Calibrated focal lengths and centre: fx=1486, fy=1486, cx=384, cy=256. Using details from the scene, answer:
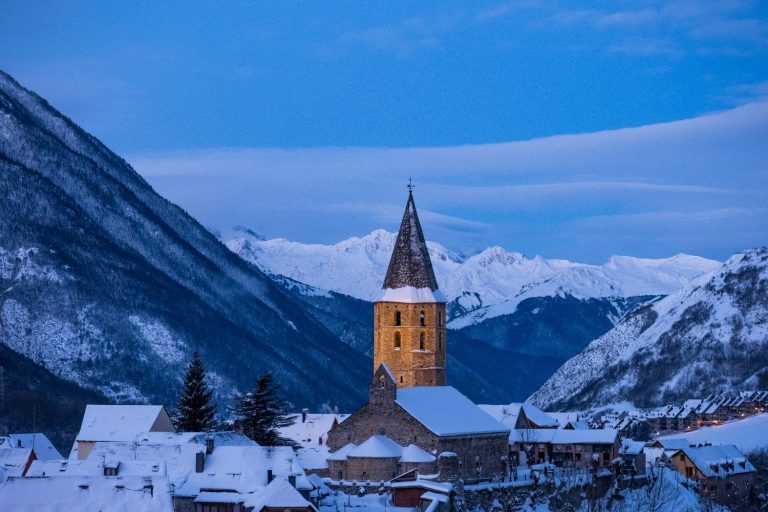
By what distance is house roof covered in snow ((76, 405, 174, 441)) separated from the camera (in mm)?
119125

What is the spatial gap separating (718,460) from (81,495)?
275 feet

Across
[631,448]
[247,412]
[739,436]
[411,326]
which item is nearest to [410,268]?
[411,326]

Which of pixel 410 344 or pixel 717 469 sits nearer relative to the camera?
pixel 410 344

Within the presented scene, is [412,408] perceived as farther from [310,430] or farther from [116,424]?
[310,430]

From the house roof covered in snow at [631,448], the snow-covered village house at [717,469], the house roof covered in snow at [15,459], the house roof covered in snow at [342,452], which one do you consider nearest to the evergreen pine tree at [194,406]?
the house roof covered in snow at [342,452]

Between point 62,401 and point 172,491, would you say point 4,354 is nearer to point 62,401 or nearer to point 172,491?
point 62,401

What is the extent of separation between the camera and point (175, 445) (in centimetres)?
9531

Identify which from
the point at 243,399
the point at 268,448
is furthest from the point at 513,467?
the point at 268,448

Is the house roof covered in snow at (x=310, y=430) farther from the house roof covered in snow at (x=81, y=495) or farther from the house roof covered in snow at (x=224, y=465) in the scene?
the house roof covered in snow at (x=81, y=495)

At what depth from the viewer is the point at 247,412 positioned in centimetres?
11719

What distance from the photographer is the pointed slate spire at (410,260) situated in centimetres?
12069

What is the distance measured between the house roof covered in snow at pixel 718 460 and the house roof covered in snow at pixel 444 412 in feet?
110

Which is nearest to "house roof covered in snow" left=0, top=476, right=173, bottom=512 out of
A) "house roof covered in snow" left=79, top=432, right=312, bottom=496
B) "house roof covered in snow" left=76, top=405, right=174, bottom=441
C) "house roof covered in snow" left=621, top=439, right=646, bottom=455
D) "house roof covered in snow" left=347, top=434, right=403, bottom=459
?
"house roof covered in snow" left=79, top=432, right=312, bottom=496

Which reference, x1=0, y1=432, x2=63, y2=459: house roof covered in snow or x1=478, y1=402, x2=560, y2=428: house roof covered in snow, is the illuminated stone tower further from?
x1=0, y1=432, x2=63, y2=459: house roof covered in snow
